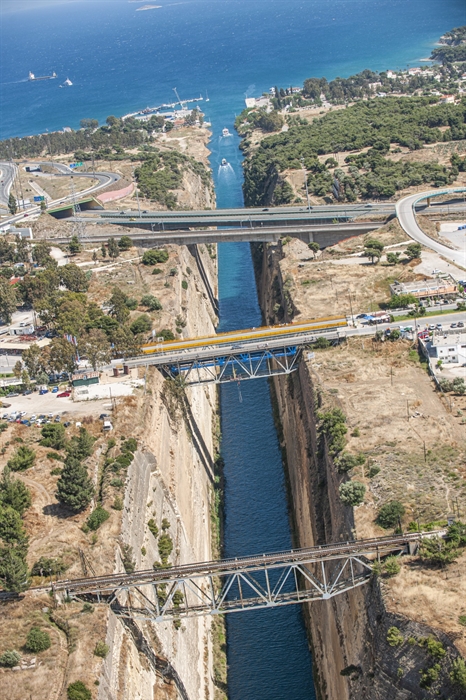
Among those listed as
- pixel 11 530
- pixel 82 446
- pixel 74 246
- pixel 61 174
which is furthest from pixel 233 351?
pixel 61 174

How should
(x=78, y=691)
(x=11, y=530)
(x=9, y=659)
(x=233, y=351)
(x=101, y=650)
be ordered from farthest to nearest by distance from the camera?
(x=233, y=351) < (x=11, y=530) < (x=101, y=650) < (x=9, y=659) < (x=78, y=691)

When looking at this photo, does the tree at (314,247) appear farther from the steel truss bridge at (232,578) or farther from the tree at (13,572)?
the tree at (13,572)

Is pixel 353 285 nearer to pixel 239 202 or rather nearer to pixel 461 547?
pixel 461 547

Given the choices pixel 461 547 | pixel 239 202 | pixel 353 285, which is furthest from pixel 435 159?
pixel 461 547

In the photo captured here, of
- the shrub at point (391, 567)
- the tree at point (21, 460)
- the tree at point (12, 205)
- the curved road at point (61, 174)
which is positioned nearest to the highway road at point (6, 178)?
the curved road at point (61, 174)

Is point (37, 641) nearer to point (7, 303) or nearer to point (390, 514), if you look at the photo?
point (390, 514)

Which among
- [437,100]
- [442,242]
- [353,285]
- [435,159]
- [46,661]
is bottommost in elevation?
[46,661]

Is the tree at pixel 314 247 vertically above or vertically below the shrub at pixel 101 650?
above
